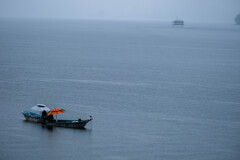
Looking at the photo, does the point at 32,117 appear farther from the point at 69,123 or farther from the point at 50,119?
the point at 69,123

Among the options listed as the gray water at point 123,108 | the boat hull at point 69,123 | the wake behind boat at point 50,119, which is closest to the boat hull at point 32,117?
the wake behind boat at point 50,119

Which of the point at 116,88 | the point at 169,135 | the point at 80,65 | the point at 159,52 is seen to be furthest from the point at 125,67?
the point at 169,135

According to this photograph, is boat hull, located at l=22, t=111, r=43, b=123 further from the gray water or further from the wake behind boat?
the gray water

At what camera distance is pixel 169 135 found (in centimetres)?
5456

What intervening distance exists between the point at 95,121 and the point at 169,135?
10.6 meters

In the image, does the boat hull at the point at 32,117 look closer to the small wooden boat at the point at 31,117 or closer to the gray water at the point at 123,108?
the small wooden boat at the point at 31,117

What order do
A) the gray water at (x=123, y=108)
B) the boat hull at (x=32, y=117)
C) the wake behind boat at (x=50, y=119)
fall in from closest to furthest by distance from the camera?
the gray water at (x=123, y=108) < the wake behind boat at (x=50, y=119) < the boat hull at (x=32, y=117)

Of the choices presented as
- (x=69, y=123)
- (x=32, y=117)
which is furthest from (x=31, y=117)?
(x=69, y=123)

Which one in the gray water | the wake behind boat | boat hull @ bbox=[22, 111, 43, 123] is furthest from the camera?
boat hull @ bbox=[22, 111, 43, 123]

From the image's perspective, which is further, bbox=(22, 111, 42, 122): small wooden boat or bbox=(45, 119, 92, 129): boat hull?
bbox=(22, 111, 42, 122): small wooden boat

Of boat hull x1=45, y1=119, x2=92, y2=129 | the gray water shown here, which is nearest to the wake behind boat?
boat hull x1=45, y1=119, x2=92, y2=129

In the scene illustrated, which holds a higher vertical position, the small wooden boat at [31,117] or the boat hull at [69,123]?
the small wooden boat at [31,117]

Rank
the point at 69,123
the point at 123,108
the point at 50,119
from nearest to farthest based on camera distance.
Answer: the point at 69,123, the point at 50,119, the point at 123,108

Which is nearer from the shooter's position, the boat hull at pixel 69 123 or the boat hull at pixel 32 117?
the boat hull at pixel 69 123
